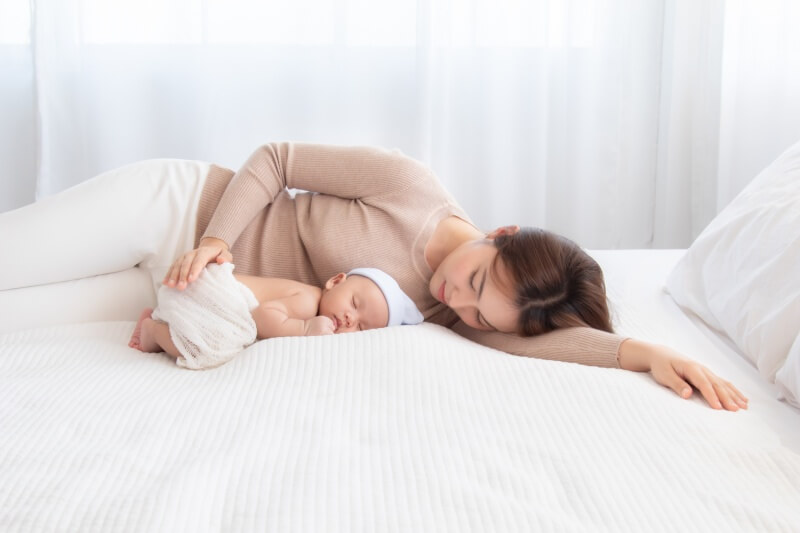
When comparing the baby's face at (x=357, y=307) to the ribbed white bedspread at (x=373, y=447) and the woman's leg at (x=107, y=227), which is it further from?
the woman's leg at (x=107, y=227)

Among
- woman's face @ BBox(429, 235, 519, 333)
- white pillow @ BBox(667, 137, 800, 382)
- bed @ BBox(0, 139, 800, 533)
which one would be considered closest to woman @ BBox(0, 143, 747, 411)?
woman's face @ BBox(429, 235, 519, 333)

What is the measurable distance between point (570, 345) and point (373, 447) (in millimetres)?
537

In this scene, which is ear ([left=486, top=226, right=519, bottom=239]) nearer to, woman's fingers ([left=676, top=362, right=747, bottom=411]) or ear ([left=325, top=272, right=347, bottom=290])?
ear ([left=325, top=272, right=347, bottom=290])

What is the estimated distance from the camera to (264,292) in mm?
1549

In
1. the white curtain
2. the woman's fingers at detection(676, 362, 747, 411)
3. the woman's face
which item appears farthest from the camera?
the white curtain

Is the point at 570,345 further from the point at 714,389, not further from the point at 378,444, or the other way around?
the point at 378,444

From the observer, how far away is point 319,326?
1.43m

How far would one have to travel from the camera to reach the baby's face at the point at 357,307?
4.90 feet

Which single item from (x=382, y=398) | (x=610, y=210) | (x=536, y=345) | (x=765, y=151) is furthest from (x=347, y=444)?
(x=765, y=151)

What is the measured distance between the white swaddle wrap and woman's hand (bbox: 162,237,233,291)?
1cm

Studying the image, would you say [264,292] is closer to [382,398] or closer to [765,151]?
[382,398]

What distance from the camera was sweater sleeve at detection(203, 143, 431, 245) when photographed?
1.67 m

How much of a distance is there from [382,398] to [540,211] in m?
2.07

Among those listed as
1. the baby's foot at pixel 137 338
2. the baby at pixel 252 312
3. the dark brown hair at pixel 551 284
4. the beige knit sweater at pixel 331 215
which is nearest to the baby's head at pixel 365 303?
the baby at pixel 252 312
